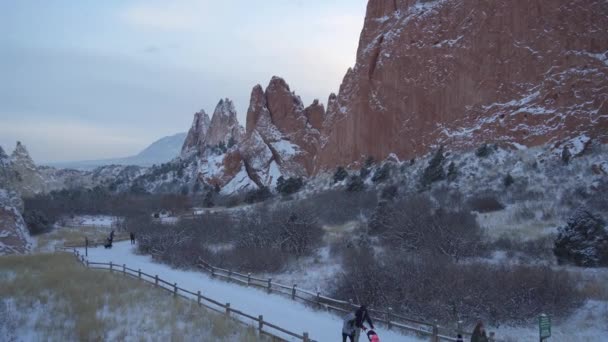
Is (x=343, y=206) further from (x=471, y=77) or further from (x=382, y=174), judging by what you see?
(x=471, y=77)

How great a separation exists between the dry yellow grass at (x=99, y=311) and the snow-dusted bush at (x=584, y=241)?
42.1 feet

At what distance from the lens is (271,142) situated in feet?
286

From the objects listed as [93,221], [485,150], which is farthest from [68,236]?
[485,150]

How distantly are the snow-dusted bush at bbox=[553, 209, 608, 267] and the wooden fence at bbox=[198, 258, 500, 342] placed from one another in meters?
7.31

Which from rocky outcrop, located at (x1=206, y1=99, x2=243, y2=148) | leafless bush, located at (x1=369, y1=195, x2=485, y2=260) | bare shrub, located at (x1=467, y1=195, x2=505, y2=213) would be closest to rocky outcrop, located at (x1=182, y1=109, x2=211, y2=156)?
rocky outcrop, located at (x1=206, y1=99, x2=243, y2=148)

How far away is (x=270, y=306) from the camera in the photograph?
18750 millimetres

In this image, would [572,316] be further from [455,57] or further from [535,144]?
[455,57]

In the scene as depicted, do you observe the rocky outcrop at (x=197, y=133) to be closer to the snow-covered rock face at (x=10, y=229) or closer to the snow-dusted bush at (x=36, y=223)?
the snow-dusted bush at (x=36, y=223)

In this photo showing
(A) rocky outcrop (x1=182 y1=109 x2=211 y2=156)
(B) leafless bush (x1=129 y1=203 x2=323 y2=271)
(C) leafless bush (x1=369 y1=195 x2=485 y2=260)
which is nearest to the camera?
(C) leafless bush (x1=369 y1=195 x2=485 y2=260)

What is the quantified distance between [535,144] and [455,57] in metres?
13.5

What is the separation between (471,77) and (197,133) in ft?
357

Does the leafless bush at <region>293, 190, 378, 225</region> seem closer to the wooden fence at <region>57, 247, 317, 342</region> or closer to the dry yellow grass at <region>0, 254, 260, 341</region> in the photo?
the wooden fence at <region>57, 247, 317, 342</region>

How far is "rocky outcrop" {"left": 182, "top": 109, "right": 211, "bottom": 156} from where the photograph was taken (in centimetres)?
14288

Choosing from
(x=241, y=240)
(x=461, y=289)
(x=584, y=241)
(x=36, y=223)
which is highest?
(x=584, y=241)
